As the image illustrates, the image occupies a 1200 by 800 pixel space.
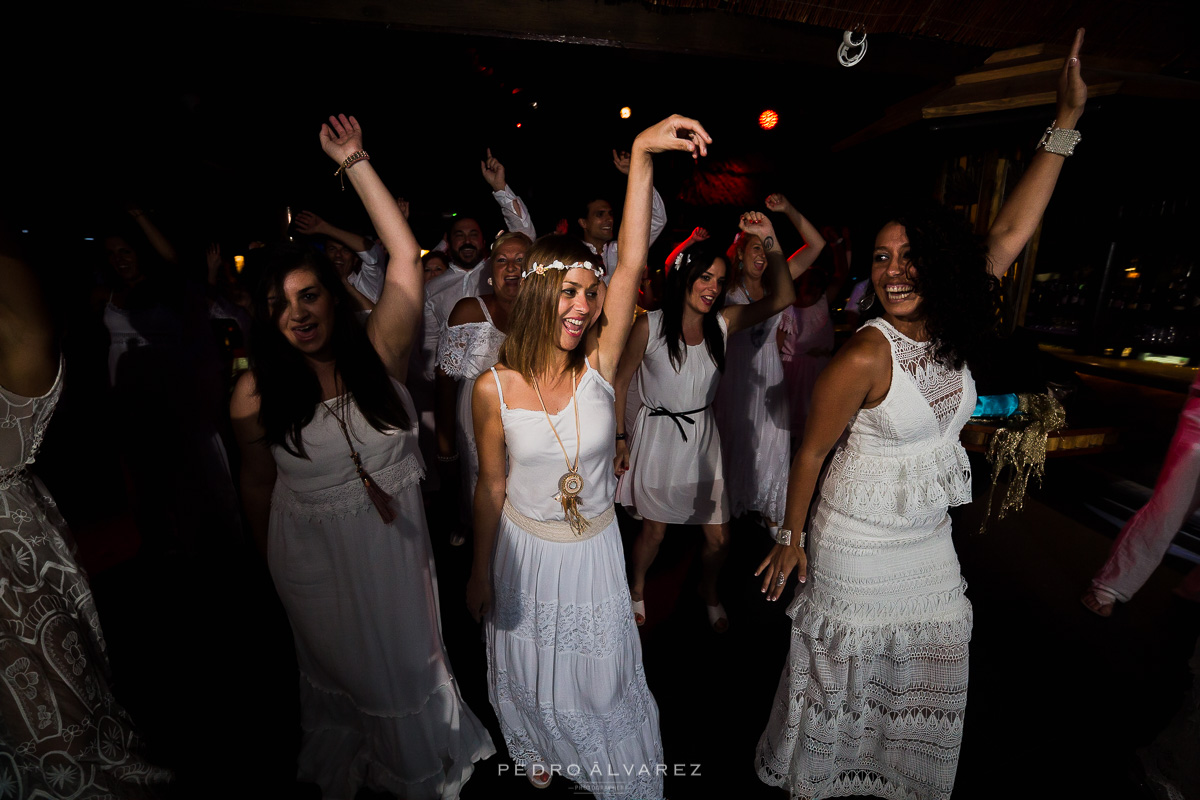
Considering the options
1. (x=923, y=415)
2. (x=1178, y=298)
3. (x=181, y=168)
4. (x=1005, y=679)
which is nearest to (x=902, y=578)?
(x=923, y=415)

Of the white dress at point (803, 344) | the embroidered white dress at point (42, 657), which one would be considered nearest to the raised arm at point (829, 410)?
the embroidered white dress at point (42, 657)

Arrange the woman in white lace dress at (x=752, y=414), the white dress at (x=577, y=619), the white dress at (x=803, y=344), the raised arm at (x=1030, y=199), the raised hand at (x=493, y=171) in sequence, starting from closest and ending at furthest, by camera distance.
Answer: the white dress at (x=577, y=619) < the raised arm at (x=1030, y=199) < the raised hand at (x=493, y=171) < the woman in white lace dress at (x=752, y=414) < the white dress at (x=803, y=344)

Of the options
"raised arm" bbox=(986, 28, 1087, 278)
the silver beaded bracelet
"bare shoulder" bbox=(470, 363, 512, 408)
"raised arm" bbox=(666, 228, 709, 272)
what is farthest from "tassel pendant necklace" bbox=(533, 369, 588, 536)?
the silver beaded bracelet

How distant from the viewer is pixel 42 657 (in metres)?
1.33

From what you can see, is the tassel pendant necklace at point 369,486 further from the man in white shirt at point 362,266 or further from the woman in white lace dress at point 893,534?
the man in white shirt at point 362,266

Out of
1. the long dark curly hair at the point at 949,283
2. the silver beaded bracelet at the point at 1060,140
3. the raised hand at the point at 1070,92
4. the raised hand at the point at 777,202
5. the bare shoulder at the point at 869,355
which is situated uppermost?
the raised hand at the point at 1070,92

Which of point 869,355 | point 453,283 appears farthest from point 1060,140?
point 453,283

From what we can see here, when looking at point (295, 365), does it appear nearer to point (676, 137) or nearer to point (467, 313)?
point (676, 137)

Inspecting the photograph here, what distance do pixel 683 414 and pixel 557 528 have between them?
53.7 inches

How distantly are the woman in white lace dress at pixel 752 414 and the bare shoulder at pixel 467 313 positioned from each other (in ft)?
6.33

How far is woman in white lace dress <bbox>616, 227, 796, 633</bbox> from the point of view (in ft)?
9.73

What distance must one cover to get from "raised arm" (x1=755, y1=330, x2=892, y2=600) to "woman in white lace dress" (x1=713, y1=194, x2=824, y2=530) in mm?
2269

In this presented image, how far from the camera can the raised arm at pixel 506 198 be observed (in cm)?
399

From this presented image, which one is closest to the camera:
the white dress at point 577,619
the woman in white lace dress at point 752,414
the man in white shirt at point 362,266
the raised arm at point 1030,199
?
the white dress at point 577,619
